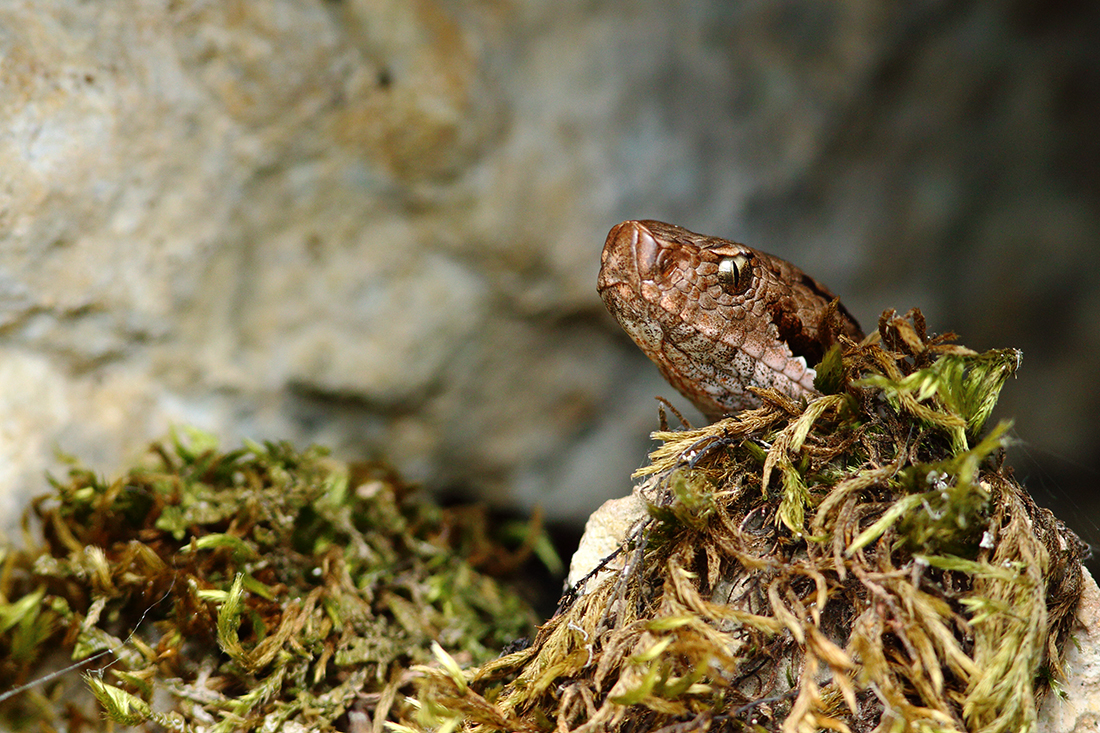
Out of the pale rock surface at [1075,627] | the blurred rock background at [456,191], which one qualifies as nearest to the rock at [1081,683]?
the pale rock surface at [1075,627]

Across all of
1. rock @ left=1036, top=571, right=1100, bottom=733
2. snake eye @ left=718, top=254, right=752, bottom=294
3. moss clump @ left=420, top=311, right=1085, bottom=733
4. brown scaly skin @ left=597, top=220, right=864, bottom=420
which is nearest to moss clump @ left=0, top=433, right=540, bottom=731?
moss clump @ left=420, top=311, right=1085, bottom=733

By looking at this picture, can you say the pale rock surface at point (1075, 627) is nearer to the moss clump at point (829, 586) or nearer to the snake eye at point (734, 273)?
the moss clump at point (829, 586)

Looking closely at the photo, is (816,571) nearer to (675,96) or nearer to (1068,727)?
(1068,727)

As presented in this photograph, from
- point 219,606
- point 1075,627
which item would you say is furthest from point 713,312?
point 219,606

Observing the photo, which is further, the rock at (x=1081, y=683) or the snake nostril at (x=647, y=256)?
the snake nostril at (x=647, y=256)

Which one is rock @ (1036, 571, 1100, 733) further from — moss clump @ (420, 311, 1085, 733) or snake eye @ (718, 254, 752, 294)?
snake eye @ (718, 254, 752, 294)

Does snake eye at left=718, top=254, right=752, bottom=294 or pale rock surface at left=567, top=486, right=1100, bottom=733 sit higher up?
snake eye at left=718, top=254, right=752, bottom=294

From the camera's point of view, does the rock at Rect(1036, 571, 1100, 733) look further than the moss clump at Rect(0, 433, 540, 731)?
No
